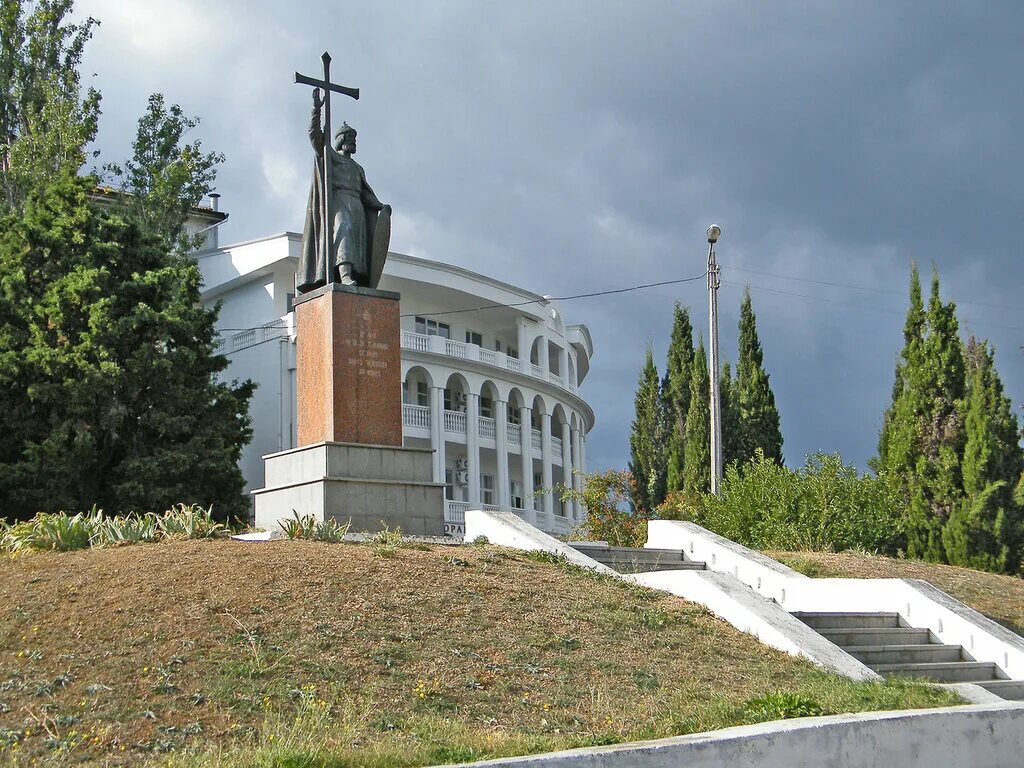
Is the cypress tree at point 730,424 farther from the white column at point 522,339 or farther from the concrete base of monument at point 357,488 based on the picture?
the concrete base of monument at point 357,488

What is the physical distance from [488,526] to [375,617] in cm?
517

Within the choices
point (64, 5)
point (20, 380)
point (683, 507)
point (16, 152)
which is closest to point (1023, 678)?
point (683, 507)

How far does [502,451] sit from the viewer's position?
39.9 metres

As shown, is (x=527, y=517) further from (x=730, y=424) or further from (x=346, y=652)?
(x=346, y=652)

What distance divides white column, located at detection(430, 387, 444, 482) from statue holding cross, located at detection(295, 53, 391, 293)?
21.1 metres

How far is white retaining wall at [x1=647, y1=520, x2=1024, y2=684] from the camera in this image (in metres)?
12.0

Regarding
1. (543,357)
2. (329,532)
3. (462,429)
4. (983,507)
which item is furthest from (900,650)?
(543,357)

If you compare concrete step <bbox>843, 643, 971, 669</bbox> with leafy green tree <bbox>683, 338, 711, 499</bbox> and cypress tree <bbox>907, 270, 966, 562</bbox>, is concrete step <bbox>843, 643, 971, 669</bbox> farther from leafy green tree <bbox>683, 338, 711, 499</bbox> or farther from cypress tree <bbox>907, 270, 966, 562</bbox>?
leafy green tree <bbox>683, 338, 711, 499</bbox>

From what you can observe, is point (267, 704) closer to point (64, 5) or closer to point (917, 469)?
point (917, 469)

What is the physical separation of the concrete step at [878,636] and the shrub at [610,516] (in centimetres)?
591

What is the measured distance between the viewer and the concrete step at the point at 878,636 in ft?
40.1

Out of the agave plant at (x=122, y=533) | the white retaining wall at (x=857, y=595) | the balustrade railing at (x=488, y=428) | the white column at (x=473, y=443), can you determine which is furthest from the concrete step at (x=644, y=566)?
the balustrade railing at (x=488, y=428)

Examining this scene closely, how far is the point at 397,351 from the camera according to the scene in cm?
1555

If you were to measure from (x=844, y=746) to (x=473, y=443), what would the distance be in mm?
31452
